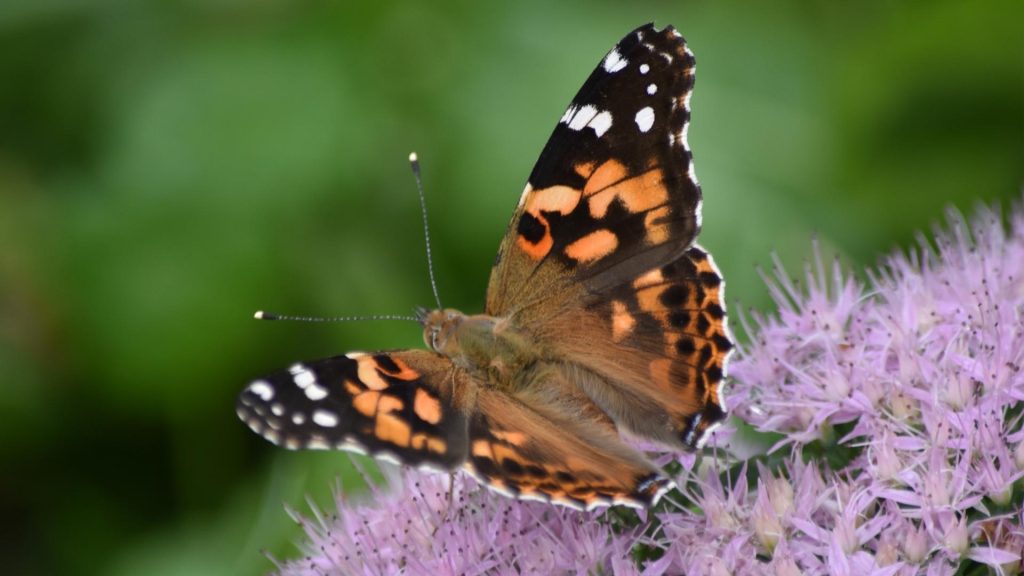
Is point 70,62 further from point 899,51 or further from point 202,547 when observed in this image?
point 899,51

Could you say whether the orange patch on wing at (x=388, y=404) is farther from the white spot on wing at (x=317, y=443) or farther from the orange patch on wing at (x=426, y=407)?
the white spot on wing at (x=317, y=443)

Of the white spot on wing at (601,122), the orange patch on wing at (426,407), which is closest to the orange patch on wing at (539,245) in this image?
the white spot on wing at (601,122)

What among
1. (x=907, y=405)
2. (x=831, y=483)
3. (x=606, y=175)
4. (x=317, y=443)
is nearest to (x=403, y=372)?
(x=317, y=443)

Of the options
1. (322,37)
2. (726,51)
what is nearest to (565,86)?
(726,51)

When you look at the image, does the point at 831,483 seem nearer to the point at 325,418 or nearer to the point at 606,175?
the point at 606,175

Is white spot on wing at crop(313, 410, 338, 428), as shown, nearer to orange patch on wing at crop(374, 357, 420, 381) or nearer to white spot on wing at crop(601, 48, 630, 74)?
orange patch on wing at crop(374, 357, 420, 381)
